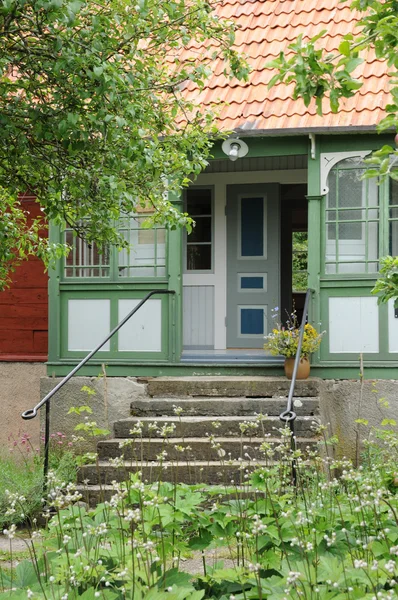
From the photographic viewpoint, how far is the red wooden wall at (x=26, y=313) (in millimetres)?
11438

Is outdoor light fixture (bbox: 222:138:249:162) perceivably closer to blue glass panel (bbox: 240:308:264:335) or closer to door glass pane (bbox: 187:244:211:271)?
door glass pane (bbox: 187:244:211:271)

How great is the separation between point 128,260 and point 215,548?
6.69 metres

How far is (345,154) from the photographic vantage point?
9336 millimetres

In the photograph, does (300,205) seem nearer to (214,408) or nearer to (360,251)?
(360,251)

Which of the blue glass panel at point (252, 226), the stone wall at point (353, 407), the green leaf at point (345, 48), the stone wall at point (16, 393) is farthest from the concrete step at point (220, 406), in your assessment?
the green leaf at point (345, 48)

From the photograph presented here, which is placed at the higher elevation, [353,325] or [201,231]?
[201,231]

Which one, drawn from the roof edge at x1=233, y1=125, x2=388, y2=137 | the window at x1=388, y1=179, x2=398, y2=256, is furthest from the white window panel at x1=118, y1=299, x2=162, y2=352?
the window at x1=388, y1=179, x2=398, y2=256

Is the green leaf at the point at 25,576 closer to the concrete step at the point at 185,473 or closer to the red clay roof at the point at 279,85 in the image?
the concrete step at the point at 185,473

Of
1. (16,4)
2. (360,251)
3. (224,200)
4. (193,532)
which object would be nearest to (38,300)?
(224,200)

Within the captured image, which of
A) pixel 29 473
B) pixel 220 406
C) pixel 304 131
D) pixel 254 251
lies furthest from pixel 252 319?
pixel 29 473

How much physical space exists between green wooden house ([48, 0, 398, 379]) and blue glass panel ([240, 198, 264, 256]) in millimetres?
14

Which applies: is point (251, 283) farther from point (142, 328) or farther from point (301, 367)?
point (301, 367)

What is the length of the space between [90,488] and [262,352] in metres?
3.71

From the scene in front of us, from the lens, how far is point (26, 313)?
453 inches
